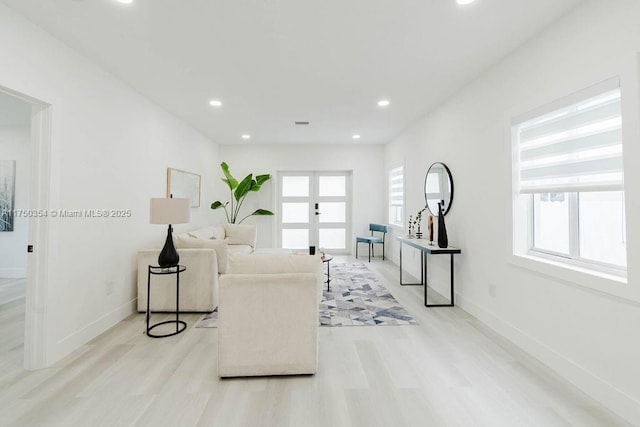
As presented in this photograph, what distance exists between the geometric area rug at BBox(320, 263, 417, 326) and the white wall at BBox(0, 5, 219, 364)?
2168 mm

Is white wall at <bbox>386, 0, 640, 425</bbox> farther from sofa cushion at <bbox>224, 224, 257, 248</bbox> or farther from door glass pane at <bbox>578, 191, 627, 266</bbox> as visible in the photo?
sofa cushion at <bbox>224, 224, 257, 248</bbox>

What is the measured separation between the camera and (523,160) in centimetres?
261

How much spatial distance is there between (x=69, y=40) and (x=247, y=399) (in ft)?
9.98

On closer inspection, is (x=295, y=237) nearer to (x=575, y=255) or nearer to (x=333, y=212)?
(x=333, y=212)

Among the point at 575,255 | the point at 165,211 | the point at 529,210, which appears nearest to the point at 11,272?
the point at 165,211

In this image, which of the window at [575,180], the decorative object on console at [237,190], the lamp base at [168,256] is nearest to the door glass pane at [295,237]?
the decorative object on console at [237,190]

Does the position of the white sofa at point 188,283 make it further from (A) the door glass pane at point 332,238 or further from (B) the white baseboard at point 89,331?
(A) the door glass pane at point 332,238

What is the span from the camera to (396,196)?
241 inches

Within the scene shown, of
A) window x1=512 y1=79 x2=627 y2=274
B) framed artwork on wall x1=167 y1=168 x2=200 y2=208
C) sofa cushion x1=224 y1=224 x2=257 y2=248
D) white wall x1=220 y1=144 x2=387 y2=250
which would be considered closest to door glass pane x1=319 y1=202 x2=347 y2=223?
white wall x1=220 y1=144 x2=387 y2=250

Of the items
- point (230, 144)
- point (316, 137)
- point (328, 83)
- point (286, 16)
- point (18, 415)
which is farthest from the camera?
point (230, 144)

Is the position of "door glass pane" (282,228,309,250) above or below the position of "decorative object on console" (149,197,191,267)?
below

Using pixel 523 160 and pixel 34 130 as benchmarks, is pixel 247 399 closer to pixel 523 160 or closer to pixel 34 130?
pixel 34 130

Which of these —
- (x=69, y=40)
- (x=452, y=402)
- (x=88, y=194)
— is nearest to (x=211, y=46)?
(x=69, y=40)

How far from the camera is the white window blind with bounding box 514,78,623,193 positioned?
187 centimetres
